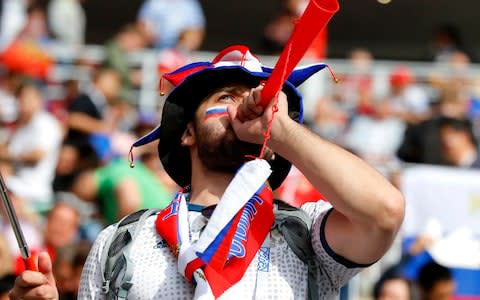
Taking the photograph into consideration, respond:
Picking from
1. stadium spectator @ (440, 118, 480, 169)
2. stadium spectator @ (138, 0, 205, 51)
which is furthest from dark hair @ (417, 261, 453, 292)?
stadium spectator @ (138, 0, 205, 51)

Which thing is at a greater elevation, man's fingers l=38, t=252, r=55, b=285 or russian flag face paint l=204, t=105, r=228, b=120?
russian flag face paint l=204, t=105, r=228, b=120

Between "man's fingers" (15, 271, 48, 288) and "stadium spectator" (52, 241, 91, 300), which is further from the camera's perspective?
"stadium spectator" (52, 241, 91, 300)

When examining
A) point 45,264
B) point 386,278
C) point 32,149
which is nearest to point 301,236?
point 45,264

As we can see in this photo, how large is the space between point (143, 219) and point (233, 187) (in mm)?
458

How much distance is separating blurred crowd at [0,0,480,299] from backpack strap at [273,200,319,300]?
111 inches

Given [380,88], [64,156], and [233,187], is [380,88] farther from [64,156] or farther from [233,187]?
[233,187]

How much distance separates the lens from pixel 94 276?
12.0ft

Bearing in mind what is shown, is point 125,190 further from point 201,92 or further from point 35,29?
point 35,29

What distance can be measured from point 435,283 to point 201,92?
13.1ft

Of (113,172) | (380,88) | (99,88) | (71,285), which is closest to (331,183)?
(71,285)

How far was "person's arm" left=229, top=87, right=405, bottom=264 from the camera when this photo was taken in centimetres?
331

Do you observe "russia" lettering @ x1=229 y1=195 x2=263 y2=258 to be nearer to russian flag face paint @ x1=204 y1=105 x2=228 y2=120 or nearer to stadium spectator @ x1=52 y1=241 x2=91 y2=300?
russian flag face paint @ x1=204 y1=105 x2=228 y2=120

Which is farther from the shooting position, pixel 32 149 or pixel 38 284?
pixel 32 149

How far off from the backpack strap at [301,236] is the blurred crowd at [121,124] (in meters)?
2.82
